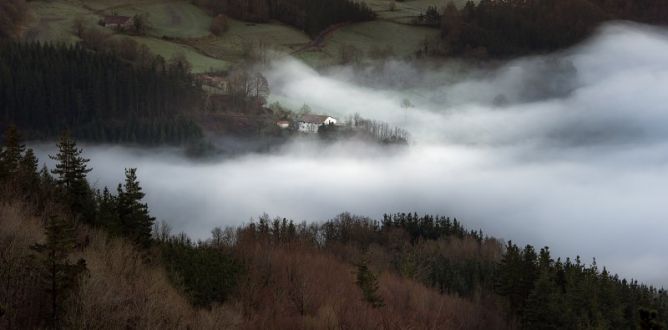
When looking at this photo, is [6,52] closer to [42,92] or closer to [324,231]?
[42,92]

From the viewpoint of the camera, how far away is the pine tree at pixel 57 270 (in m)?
20.7

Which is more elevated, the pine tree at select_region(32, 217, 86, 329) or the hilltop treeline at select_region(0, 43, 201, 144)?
the hilltop treeline at select_region(0, 43, 201, 144)

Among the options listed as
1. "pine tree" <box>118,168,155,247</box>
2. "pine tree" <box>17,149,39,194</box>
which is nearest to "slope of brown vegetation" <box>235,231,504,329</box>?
"pine tree" <box>118,168,155,247</box>

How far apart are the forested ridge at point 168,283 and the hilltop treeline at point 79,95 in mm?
126906

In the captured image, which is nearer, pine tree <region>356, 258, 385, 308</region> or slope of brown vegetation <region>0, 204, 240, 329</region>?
slope of brown vegetation <region>0, 204, 240, 329</region>

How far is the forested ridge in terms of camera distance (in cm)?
2250

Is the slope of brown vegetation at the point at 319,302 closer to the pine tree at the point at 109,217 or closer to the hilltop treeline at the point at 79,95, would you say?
the pine tree at the point at 109,217

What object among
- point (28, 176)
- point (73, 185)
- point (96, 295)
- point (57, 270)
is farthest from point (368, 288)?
point (57, 270)

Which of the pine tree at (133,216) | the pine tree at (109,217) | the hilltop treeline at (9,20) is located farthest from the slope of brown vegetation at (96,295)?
the hilltop treeline at (9,20)

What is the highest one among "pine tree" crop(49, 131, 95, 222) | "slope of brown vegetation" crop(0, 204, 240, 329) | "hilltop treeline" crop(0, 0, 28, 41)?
"hilltop treeline" crop(0, 0, 28, 41)

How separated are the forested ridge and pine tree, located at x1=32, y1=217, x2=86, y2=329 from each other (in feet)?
0.18

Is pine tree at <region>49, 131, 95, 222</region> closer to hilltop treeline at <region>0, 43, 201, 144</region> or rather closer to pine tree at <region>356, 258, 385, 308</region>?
pine tree at <region>356, 258, 385, 308</region>

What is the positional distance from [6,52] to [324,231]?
4387 inches

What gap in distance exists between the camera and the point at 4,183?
37.3m
